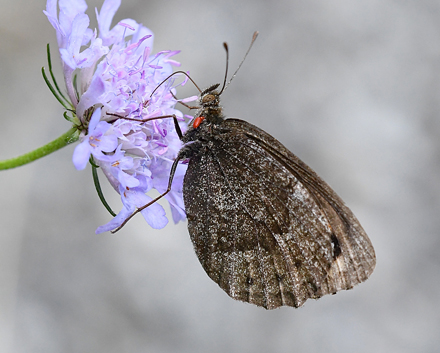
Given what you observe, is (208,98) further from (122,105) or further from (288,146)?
(288,146)

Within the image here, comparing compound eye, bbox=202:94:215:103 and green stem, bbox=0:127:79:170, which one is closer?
green stem, bbox=0:127:79:170

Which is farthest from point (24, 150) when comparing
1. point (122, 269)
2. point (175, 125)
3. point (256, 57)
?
point (175, 125)

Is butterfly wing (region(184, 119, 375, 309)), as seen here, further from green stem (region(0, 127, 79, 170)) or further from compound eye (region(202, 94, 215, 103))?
green stem (region(0, 127, 79, 170))

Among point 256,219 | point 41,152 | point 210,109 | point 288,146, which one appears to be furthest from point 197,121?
point 288,146

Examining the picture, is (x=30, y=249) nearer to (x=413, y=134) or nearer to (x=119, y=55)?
(x=119, y=55)

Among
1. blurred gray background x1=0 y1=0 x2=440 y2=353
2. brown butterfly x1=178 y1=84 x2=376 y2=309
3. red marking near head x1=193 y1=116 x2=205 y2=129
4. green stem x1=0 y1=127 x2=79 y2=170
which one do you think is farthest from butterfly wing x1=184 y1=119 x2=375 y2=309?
blurred gray background x1=0 y1=0 x2=440 y2=353

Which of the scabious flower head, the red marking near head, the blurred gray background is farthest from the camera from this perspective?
the blurred gray background
